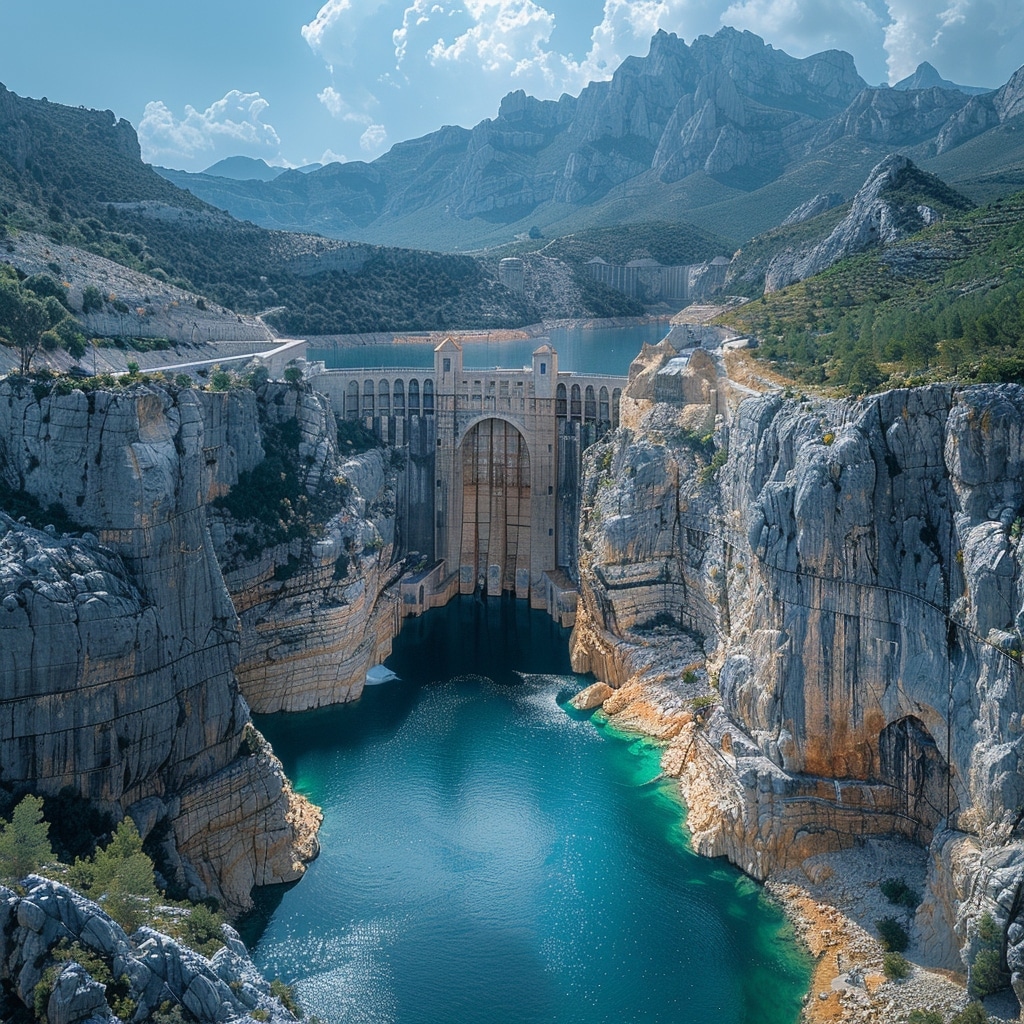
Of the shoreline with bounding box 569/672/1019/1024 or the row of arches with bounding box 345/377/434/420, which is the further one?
Result: the row of arches with bounding box 345/377/434/420

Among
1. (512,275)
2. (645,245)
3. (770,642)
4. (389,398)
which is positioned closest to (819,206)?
(512,275)

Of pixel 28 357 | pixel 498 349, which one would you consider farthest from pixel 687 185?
pixel 28 357

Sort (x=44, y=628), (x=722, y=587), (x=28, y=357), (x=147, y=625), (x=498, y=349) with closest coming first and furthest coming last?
(x=44, y=628) → (x=147, y=625) → (x=28, y=357) → (x=722, y=587) → (x=498, y=349)

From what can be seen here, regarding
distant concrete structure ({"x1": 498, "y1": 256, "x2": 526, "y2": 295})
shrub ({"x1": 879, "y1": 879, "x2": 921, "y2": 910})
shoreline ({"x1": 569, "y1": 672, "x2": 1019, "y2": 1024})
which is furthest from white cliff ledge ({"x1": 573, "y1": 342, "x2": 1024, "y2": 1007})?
distant concrete structure ({"x1": 498, "y1": 256, "x2": 526, "y2": 295})

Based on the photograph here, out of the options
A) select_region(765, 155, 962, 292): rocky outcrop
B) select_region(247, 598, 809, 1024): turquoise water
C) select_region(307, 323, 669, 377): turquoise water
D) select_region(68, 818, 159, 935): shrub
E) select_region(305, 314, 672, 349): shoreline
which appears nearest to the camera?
select_region(68, 818, 159, 935): shrub

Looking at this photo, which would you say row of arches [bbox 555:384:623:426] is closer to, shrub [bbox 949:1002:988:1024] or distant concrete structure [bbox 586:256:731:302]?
shrub [bbox 949:1002:988:1024]

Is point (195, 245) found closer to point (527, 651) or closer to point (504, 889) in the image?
point (527, 651)

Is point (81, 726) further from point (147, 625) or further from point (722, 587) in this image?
point (722, 587)

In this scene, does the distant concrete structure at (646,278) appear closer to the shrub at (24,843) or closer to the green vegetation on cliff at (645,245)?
the green vegetation on cliff at (645,245)
